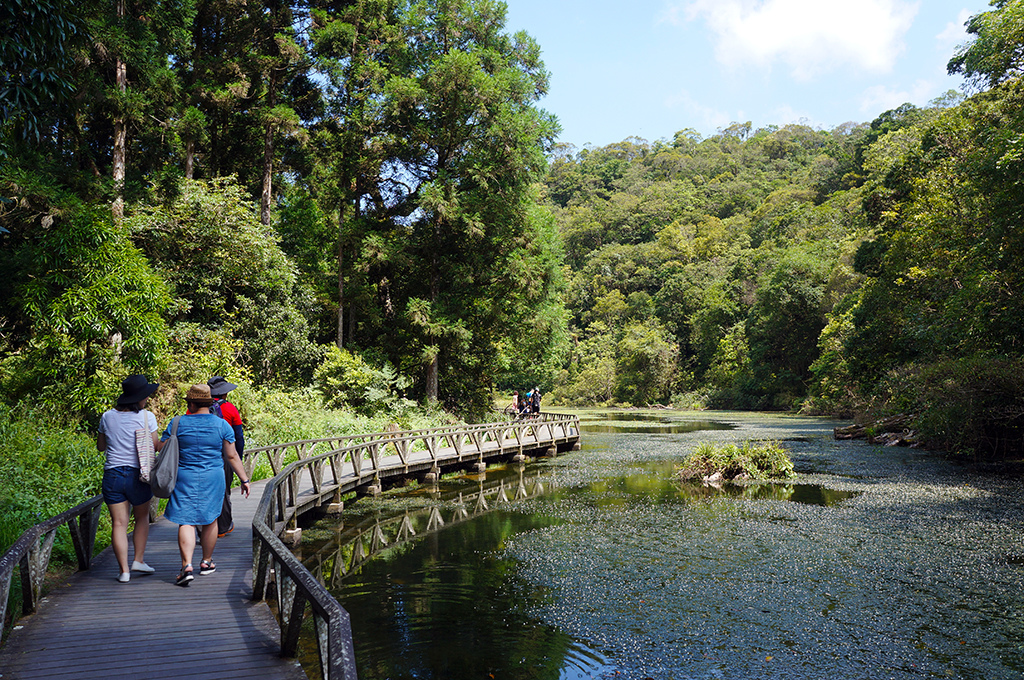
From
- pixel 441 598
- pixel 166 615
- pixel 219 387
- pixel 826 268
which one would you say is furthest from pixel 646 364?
pixel 166 615

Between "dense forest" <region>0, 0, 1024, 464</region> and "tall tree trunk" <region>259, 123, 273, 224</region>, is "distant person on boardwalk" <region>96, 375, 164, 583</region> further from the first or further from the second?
"tall tree trunk" <region>259, 123, 273, 224</region>

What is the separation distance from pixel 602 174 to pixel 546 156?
3540 inches

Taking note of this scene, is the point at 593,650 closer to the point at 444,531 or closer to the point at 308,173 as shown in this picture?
the point at 444,531

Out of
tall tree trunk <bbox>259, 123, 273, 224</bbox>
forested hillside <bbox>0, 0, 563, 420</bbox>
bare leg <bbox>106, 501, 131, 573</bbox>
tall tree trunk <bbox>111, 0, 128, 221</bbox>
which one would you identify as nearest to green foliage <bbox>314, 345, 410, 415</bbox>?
forested hillside <bbox>0, 0, 563, 420</bbox>

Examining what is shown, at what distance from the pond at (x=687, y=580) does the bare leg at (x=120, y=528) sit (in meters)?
2.41

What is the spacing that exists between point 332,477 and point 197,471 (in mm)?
8883

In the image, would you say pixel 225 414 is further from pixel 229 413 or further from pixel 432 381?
pixel 432 381

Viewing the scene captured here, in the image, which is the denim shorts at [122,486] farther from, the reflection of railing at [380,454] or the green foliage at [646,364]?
the green foliage at [646,364]

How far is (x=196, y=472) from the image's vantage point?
5879 millimetres

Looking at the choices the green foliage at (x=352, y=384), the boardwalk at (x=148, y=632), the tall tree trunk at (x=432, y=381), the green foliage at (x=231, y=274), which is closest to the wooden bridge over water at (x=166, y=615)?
the boardwalk at (x=148, y=632)

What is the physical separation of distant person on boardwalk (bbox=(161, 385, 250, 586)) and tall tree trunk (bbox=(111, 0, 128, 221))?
13.8 m

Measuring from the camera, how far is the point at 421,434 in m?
18.5

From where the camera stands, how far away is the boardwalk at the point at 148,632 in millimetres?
4371

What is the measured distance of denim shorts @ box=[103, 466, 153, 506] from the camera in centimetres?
579
